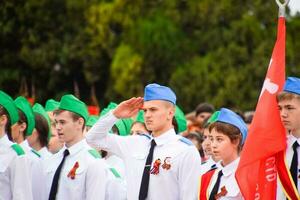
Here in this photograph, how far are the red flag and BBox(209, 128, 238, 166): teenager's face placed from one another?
892 millimetres

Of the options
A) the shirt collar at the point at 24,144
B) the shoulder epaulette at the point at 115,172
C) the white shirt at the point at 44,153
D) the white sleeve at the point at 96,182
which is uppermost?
the shirt collar at the point at 24,144

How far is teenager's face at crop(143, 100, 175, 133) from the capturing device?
10.8 metres

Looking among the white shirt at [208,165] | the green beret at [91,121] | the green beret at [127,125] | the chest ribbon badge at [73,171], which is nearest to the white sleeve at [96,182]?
the chest ribbon badge at [73,171]

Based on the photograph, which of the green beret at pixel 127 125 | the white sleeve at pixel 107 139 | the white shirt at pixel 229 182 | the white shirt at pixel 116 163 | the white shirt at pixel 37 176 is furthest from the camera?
the green beret at pixel 127 125

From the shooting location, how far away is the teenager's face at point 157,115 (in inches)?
426

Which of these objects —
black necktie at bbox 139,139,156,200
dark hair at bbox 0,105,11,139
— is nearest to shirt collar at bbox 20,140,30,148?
dark hair at bbox 0,105,11,139

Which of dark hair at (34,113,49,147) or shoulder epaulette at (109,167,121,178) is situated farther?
dark hair at (34,113,49,147)

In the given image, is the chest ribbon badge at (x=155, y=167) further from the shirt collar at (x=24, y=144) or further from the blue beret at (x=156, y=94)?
the shirt collar at (x=24, y=144)

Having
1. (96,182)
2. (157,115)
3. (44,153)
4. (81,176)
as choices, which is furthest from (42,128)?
(157,115)

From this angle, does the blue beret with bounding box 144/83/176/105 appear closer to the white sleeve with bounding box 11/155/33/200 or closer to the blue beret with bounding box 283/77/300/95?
the white sleeve with bounding box 11/155/33/200

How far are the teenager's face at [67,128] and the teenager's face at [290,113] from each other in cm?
272

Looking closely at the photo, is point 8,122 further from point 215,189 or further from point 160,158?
point 215,189

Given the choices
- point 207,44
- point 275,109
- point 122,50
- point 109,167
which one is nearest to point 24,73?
point 122,50

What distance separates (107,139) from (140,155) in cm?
35
